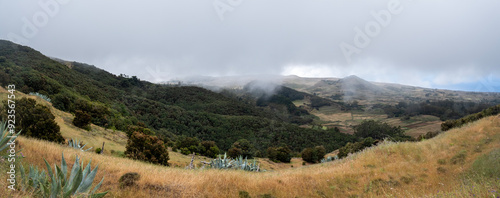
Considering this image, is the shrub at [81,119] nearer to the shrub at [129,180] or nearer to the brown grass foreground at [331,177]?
the brown grass foreground at [331,177]

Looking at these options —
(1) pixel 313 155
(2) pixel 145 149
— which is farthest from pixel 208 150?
(2) pixel 145 149

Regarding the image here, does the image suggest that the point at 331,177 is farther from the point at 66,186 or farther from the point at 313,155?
the point at 313,155

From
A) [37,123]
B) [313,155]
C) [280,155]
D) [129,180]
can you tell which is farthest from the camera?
[313,155]

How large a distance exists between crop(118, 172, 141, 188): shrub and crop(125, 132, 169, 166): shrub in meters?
8.71

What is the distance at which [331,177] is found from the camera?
282 inches

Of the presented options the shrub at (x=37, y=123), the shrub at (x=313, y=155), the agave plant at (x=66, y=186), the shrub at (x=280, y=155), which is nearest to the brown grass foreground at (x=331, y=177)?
the agave plant at (x=66, y=186)

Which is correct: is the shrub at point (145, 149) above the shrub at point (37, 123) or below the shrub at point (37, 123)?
below

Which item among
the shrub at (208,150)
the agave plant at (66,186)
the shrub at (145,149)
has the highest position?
the agave plant at (66,186)

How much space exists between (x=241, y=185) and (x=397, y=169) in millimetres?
5897

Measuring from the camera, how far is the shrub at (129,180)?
4.87m

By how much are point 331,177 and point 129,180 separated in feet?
18.7

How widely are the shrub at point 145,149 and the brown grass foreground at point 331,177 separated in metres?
5.69

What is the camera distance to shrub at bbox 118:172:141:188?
4.87 meters

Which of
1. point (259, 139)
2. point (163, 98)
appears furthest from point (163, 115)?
point (163, 98)
